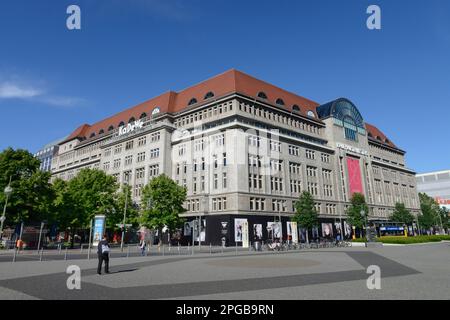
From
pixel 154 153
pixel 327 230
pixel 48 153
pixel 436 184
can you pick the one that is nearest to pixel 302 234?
pixel 327 230

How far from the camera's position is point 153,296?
9.62m

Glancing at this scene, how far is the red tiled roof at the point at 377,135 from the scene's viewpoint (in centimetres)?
9100

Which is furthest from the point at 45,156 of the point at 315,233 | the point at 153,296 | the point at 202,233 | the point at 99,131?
the point at 153,296

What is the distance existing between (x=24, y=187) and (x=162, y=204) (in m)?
17.8

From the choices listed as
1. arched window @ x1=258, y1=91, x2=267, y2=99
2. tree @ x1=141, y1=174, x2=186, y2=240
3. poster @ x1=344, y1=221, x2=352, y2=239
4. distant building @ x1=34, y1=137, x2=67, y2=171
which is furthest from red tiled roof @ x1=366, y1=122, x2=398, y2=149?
distant building @ x1=34, y1=137, x2=67, y2=171

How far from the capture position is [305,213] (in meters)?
53.0

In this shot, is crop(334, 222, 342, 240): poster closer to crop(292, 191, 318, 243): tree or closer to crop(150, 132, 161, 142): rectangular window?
crop(292, 191, 318, 243): tree

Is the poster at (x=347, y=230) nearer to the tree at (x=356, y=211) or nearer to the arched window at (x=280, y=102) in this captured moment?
the tree at (x=356, y=211)

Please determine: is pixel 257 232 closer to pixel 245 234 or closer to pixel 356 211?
pixel 245 234

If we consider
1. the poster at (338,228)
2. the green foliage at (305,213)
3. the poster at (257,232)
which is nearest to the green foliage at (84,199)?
the poster at (257,232)

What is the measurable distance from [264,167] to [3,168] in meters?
38.3

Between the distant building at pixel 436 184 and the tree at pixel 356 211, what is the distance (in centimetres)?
9918

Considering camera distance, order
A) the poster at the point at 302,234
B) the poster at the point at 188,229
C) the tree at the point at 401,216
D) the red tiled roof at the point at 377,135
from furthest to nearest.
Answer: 1. the red tiled roof at the point at 377,135
2. the tree at the point at 401,216
3. the poster at the point at 302,234
4. the poster at the point at 188,229
